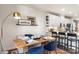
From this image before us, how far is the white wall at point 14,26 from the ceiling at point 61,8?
0.10 meters

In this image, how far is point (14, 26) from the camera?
6.63ft

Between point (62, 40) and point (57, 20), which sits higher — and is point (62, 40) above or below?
below

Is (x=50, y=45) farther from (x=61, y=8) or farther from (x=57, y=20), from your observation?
(x=61, y=8)

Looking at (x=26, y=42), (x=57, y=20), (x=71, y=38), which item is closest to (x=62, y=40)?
(x=71, y=38)

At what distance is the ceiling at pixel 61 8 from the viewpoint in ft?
6.59

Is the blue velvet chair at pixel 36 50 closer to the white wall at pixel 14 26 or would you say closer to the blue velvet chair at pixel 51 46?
the blue velvet chair at pixel 51 46

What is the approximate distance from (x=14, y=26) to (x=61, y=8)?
90 centimetres

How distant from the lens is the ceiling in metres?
2.01

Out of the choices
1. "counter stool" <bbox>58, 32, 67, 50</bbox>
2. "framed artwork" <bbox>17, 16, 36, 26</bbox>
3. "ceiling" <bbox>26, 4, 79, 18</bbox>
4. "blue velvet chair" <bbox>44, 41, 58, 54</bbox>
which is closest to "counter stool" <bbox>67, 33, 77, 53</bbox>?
"counter stool" <bbox>58, 32, 67, 50</bbox>

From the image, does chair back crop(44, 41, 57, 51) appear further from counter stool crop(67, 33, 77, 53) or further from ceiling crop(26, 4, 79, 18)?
ceiling crop(26, 4, 79, 18)

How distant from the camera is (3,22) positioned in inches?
79.4
